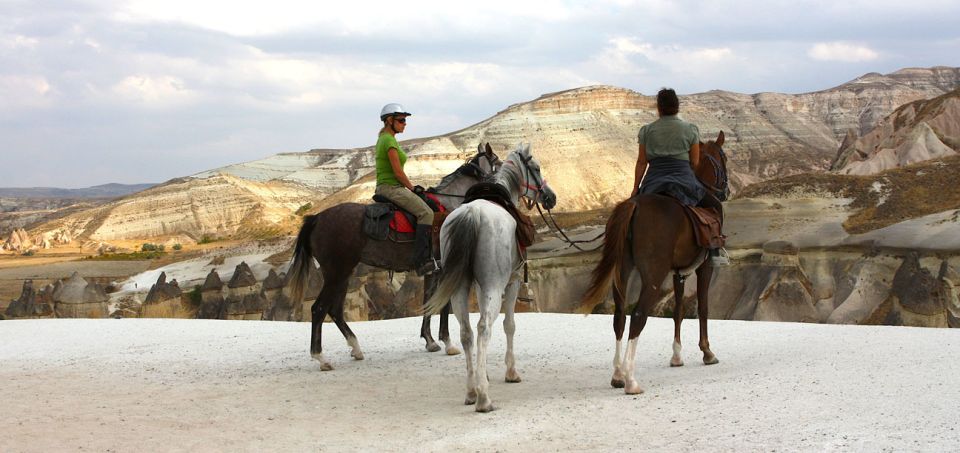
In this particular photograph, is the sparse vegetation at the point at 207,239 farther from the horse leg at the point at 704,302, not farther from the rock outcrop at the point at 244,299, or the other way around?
the horse leg at the point at 704,302

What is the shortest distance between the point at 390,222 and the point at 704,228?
4.06m

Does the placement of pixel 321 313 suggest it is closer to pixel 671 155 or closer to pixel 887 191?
pixel 671 155

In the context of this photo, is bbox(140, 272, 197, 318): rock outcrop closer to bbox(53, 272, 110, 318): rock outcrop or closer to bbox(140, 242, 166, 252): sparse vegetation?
bbox(53, 272, 110, 318): rock outcrop

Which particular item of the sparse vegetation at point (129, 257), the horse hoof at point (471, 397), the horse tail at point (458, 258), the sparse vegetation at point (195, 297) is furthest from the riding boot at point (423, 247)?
the sparse vegetation at point (129, 257)

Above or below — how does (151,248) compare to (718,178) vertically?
below

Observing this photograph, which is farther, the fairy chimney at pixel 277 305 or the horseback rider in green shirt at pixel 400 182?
the fairy chimney at pixel 277 305

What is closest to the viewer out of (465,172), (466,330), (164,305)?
(466,330)

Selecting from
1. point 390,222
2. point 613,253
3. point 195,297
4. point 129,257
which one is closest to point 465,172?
point 390,222

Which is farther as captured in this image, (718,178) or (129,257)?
(129,257)

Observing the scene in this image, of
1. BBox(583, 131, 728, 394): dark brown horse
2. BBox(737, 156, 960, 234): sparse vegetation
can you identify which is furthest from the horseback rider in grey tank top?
BBox(737, 156, 960, 234): sparse vegetation

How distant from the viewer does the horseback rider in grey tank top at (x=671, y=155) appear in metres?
9.01

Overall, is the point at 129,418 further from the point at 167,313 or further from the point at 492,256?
the point at 167,313

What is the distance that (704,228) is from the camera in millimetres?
8953

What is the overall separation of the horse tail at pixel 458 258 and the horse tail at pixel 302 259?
11.2 ft
